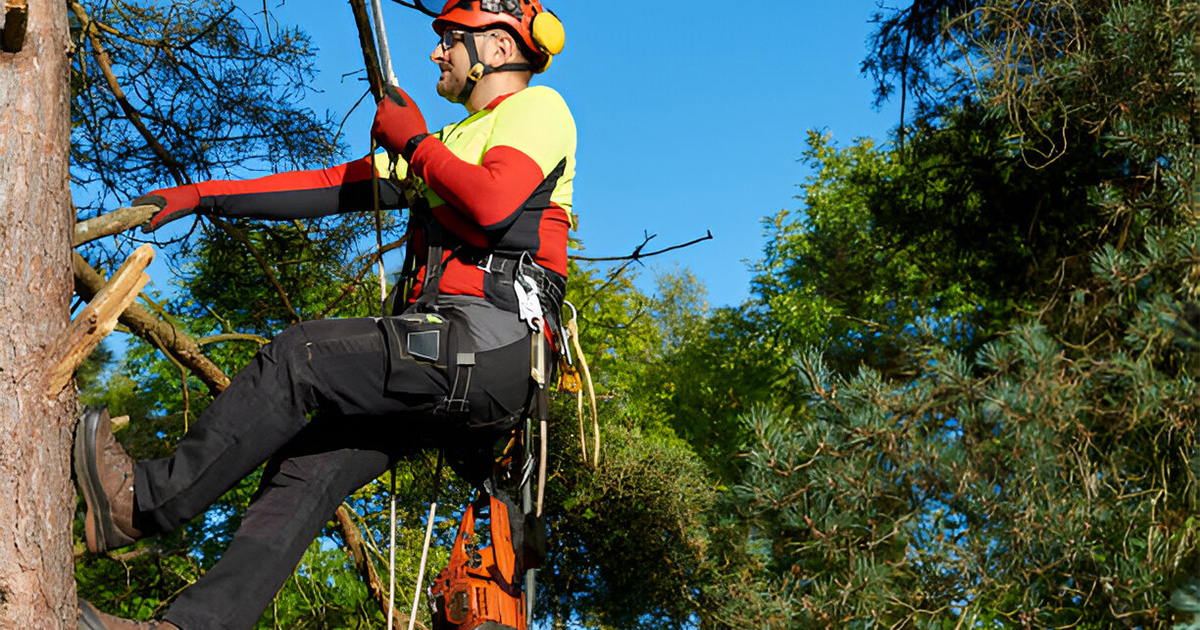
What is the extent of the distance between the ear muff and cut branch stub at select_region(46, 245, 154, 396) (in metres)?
Result: 1.47

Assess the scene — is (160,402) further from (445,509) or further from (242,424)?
(242,424)

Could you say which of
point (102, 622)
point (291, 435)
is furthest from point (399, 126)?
point (102, 622)

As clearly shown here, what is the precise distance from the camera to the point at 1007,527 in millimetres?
4629

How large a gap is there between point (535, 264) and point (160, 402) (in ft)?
35.3

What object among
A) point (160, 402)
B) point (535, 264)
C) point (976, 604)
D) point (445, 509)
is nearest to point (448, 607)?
point (535, 264)

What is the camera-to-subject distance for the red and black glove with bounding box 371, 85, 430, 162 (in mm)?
2986

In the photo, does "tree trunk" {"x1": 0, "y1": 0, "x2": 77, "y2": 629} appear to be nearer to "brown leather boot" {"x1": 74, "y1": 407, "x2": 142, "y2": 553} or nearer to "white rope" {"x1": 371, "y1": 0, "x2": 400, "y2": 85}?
"brown leather boot" {"x1": 74, "y1": 407, "x2": 142, "y2": 553}

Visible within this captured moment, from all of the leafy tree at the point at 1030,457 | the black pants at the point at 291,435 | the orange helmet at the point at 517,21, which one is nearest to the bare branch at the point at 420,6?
the orange helmet at the point at 517,21

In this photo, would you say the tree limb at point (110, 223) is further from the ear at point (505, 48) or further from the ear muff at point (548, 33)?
the ear muff at point (548, 33)

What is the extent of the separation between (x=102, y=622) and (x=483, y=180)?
4.37 ft

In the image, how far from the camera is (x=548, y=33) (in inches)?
131

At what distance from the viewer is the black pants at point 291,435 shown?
8.52 feet

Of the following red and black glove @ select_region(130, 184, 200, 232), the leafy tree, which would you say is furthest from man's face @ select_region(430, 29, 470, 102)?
the leafy tree

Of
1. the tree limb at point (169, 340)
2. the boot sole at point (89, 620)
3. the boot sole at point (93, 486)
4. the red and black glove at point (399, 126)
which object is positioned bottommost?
the boot sole at point (89, 620)
